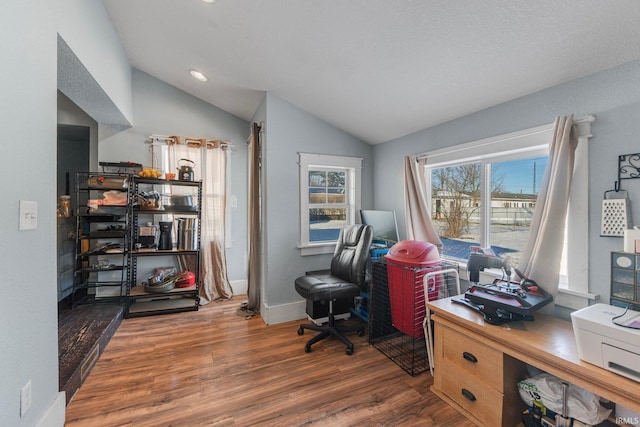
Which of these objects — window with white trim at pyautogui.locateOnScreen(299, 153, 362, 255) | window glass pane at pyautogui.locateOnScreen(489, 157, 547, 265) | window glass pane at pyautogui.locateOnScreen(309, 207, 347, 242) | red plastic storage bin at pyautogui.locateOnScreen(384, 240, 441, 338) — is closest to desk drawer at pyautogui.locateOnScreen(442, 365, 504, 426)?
red plastic storage bin at pyautogui.locateOnScreen(384, 240, 441, 338)

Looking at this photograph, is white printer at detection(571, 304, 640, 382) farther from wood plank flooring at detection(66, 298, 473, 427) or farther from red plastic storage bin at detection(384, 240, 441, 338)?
red plastic storage bin at detection(384, 240, 441, 338)

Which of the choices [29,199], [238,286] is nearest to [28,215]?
[29,199]

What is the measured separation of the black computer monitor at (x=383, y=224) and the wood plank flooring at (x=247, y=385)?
1154 millimetres

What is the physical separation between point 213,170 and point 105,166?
124 cm

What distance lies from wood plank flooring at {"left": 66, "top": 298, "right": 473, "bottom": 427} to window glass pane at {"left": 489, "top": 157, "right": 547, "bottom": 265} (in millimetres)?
1259

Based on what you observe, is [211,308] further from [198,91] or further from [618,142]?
[618,142]

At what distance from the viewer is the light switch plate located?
1.24 meters

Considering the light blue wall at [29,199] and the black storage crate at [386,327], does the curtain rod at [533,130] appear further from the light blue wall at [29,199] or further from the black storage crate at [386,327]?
the light blue wall at [29,199]

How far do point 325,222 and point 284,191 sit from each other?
75 centimetres

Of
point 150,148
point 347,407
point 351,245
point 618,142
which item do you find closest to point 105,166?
point 150,148

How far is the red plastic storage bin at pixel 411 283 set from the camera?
2.10 meters

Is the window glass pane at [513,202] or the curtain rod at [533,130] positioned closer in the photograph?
the curtain rod at [533,130]

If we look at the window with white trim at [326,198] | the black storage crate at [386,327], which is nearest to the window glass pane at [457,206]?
the black storage crate at [386,327]

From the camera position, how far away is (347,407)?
1685 millimetres
